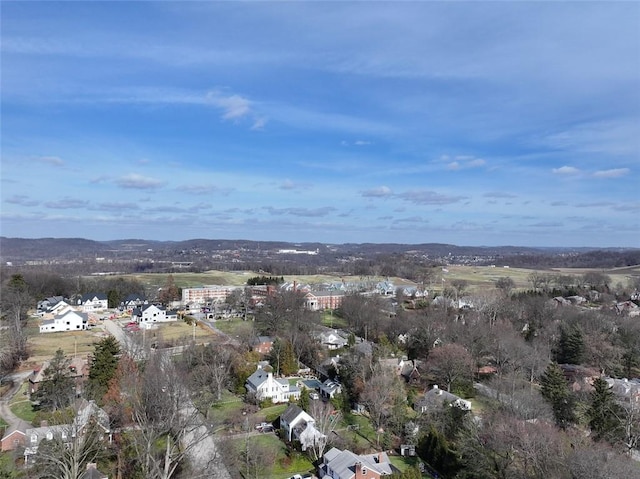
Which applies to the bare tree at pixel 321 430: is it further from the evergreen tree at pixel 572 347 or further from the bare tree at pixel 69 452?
the evergreen tree at pixel 572 347

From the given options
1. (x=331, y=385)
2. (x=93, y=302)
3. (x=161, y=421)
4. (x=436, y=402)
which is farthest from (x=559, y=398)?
(x=93, y=302)

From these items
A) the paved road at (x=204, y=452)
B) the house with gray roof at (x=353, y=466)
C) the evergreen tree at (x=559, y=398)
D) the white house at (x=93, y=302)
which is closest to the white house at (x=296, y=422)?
the house with gray roof at (x=353, y=466)

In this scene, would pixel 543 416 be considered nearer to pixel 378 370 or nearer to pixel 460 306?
pixel 378 370

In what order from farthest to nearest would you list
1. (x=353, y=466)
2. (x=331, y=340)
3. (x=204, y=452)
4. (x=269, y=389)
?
(x=331, y=340) < (x=269, y=389) < (x=204, y=452) < (x=353, y=466)

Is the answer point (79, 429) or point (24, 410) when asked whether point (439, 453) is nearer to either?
point (79, 429)

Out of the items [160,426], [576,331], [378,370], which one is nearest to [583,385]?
[576,331]

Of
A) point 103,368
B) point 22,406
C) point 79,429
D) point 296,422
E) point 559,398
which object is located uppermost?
point 103,368
